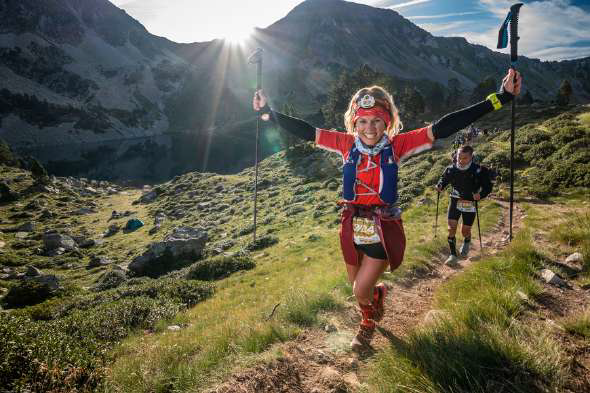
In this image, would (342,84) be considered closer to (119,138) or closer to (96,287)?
(96,287)

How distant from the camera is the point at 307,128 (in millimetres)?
5648

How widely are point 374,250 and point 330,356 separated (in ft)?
5.08

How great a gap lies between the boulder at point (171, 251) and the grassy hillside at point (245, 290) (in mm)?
717

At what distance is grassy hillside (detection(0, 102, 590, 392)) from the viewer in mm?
3918

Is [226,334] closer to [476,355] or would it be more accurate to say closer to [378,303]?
[378,303]

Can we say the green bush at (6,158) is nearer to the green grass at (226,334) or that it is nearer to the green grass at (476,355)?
the green grass at (226,334)

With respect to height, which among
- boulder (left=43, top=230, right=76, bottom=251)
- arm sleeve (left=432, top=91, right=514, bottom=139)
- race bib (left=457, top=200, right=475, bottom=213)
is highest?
arm sleeve (left=432, top=91, right=514, bottom=139)

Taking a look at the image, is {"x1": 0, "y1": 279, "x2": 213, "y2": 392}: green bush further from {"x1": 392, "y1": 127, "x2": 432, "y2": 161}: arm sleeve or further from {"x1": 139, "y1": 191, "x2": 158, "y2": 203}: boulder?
{"x1": 139, "y1": 191, "x2": 158, "y2": 203}: boulder

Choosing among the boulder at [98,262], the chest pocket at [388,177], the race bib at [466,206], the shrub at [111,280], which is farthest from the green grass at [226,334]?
the boulder at [98,262]

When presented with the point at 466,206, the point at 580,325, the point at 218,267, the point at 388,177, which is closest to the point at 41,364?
the point at 388,177

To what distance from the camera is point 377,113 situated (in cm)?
450

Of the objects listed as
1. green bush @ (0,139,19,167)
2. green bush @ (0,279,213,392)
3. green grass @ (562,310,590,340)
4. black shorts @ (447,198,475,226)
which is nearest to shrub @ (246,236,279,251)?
green bush @ (0,279,213,392)

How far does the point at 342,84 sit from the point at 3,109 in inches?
7167

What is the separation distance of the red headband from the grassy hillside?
2652 millimetres
